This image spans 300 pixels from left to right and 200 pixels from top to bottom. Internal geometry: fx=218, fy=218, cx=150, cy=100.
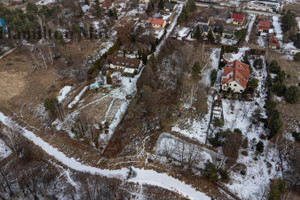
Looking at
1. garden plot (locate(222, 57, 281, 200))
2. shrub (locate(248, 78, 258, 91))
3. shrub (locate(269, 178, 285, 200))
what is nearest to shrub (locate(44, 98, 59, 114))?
garden plot (locate(222, 57, 281, 200))

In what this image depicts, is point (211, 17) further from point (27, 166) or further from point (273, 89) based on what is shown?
point (27, 166)

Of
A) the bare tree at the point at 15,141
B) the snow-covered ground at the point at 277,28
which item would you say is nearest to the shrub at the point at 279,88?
the snow-covered ground at the point at 277,28

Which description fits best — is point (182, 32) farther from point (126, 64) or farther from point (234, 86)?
point (234, 86)

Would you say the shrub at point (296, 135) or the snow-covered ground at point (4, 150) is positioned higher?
the shrub at point (296, 135)

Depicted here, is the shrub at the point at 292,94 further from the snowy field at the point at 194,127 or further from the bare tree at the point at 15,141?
the bare tree at the point at 15,141

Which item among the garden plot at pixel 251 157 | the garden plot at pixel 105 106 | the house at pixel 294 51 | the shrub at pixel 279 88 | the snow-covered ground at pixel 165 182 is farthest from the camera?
the house at pixel 294 51

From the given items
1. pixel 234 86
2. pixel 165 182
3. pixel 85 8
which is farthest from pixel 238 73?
pixel 85 8

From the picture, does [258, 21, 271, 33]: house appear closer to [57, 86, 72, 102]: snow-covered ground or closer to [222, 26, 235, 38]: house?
[222, 26, 235, 38]: house
